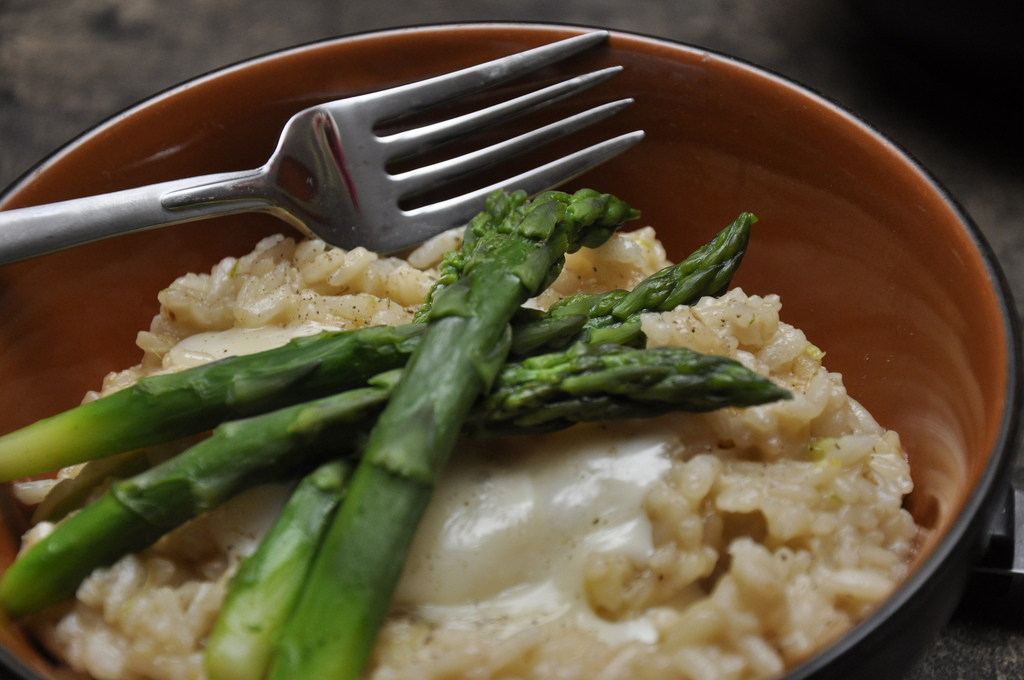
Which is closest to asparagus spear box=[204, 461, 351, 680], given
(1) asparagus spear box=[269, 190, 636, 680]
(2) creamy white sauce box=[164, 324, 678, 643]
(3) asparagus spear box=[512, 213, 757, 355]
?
(1) asparagus spear box=[269, 190, 636, 680]

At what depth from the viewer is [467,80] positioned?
122 inches

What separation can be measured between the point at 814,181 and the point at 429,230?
1.38 m

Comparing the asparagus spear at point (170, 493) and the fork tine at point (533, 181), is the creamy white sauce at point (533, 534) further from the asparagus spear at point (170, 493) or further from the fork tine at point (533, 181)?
the fork tine at point (533, 181)

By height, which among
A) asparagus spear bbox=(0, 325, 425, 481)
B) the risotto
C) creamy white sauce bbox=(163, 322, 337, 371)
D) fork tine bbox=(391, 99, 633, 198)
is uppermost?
fork tine bbox=(391, 99, 633, 198)

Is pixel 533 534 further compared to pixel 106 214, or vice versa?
pixel 106 214

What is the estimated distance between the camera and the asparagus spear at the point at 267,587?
1818mm

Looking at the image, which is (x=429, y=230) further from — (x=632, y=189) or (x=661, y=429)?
(x=661, y=429)

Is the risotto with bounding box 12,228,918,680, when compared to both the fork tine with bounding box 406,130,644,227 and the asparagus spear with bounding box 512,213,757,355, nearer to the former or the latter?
the asparagus spear with bounding box 512,213,757,355

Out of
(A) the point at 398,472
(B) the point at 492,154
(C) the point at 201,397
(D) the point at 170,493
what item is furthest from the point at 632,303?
(D) the point at 170,493

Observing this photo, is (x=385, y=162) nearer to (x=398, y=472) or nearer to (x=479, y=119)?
(x=479, y=119)

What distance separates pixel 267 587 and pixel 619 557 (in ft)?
2.70

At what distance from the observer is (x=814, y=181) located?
2945 mm

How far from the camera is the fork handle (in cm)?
250

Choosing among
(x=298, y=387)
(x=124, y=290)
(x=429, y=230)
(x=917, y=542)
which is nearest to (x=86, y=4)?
(x=124, y=290)
